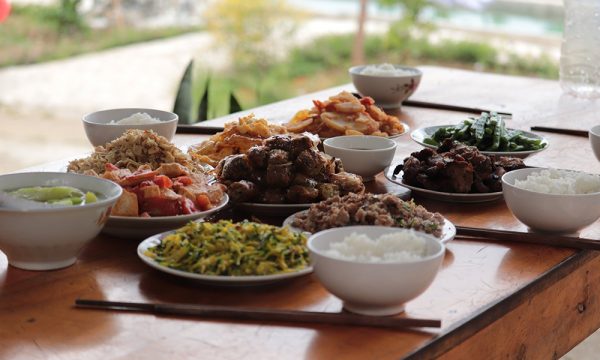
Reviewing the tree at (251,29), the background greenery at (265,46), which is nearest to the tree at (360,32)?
the background greenery at (265,46)

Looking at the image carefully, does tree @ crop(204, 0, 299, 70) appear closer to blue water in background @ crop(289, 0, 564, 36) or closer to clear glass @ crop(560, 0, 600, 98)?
blue water in background @ crop(289, 0, 564, 36)

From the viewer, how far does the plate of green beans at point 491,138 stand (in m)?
2.52

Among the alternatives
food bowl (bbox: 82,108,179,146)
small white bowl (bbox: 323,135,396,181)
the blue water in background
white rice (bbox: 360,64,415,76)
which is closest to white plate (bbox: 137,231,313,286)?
small white bowl (bbox: 323,135,396,181)

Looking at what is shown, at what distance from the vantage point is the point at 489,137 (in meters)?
2.54

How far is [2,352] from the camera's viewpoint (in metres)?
1.34

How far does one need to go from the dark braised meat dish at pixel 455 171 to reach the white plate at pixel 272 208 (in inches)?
14.3

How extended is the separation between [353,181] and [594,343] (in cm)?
275

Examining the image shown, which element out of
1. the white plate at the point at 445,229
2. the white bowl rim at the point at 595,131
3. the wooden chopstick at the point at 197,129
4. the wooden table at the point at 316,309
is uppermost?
the white bowl rim at the point at 595,131

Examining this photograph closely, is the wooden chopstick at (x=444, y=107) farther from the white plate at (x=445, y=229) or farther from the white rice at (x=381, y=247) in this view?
the white rice at (x=381, y=247)

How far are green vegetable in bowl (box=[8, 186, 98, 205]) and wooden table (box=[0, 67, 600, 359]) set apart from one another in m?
0.13

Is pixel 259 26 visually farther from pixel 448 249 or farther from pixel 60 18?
pixel 448 249

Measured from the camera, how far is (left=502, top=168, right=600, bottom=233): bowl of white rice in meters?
1.85

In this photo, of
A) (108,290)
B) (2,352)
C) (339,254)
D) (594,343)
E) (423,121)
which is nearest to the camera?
(2,352)

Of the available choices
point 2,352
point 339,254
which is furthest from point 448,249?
point 2,352
